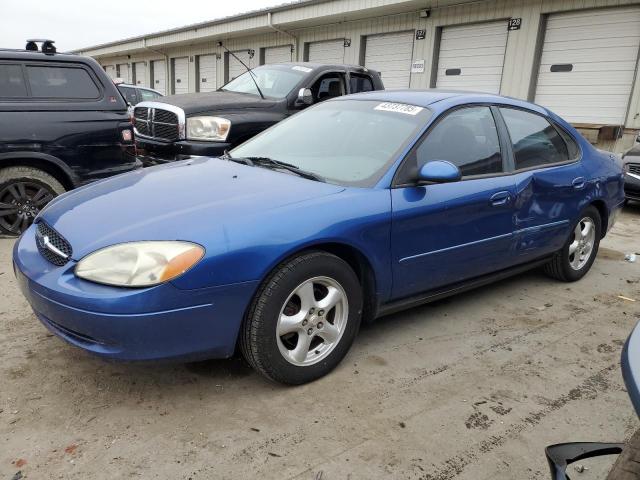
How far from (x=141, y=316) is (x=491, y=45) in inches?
474

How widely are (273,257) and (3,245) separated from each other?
3.78 meters

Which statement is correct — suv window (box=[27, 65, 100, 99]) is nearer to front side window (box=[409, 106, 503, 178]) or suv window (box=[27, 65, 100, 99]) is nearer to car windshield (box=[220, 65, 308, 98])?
car windshield (box=[220, 65, 308, 98])

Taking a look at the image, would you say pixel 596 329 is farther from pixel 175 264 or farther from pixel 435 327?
pixel 175 264

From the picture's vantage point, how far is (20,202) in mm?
5059

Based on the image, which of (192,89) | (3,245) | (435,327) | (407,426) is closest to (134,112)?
(3,245)


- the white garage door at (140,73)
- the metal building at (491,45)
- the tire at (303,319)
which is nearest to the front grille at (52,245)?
the tire at (303,319)

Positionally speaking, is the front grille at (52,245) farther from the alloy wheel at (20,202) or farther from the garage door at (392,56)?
the garage door at (392,56)

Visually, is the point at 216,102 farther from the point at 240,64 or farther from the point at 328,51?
the point at 240,64

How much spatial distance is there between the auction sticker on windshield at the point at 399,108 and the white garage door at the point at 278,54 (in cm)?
1499

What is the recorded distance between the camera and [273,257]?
2.44 meters

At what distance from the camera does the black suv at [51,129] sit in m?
4.83

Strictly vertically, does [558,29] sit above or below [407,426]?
above

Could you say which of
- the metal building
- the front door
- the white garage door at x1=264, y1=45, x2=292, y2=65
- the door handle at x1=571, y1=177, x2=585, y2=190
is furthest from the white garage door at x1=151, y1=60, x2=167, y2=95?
the front door

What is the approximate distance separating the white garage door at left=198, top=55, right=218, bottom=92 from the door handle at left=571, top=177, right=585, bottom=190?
1967cm
